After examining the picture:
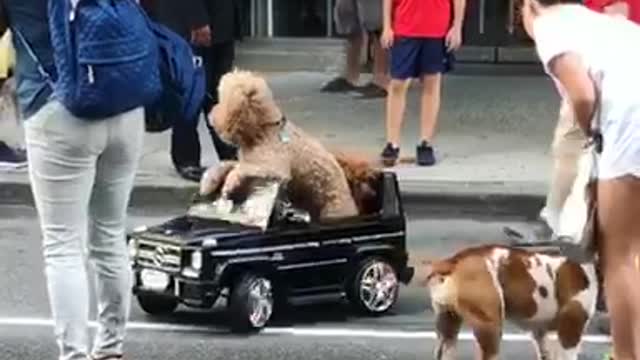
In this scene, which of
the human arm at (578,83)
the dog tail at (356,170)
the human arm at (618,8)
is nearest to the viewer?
the human arm at (578,83)

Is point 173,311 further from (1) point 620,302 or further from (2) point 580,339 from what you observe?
(1) point 620,302

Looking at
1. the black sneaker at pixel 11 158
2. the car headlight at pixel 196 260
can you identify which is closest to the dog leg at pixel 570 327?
the car headlight at pixel 196 260

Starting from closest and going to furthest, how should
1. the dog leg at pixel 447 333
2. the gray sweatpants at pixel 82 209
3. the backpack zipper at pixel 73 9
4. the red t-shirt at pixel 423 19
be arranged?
the backpack zipper at pixel 73 9 < the gray sweatpants at pixel 82 209 < the dog leg at pixel 447 333 < the red t-shirt at pixel 423 19

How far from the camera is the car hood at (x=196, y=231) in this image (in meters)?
6.51

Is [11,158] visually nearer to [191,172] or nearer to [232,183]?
[191,172]

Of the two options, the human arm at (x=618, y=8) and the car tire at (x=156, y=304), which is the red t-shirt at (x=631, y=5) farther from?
the car tire at (x=156, y=304)

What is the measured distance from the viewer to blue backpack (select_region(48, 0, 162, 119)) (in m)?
5.09

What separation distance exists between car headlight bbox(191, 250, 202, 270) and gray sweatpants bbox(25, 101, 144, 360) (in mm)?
869

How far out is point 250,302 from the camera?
6512 mm

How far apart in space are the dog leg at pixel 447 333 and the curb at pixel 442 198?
12.2 ft

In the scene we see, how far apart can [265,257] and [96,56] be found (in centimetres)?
169

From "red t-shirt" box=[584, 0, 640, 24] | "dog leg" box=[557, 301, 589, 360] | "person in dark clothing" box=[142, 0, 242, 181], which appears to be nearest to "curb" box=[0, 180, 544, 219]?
"person in dark clothing" box=[142, 0, 242, 181]

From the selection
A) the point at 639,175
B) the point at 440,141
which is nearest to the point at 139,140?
the point at 639,175

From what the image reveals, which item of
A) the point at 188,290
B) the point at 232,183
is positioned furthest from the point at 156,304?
the point at 232,183
